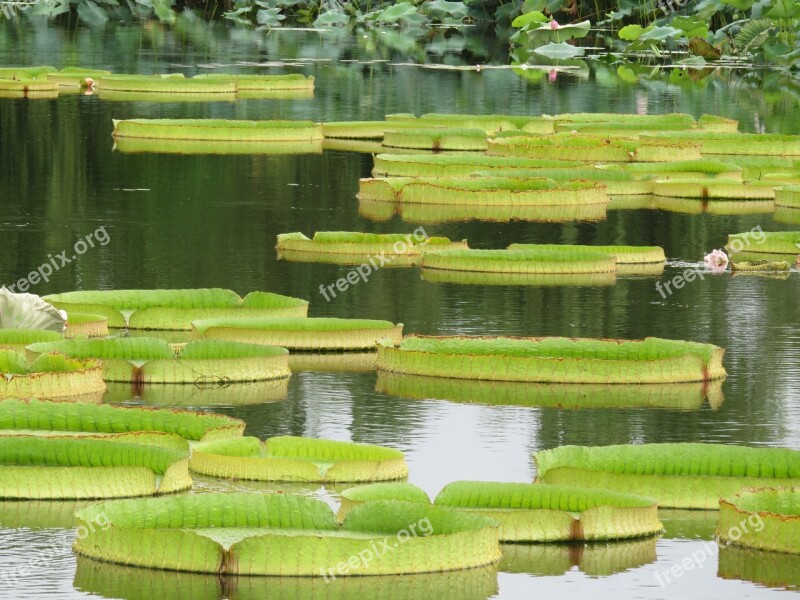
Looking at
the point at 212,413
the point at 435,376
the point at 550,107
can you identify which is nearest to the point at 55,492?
the point at 212,413

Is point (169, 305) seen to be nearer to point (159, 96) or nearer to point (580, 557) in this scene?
point (580, 557)

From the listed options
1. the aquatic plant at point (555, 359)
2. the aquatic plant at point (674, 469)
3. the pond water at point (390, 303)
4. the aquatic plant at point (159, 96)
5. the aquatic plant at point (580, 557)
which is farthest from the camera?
the aquatic plant at point (159, 96)

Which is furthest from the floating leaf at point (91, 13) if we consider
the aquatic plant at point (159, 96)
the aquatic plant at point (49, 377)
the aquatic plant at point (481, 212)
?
the aquatic plant at point (49, 377)

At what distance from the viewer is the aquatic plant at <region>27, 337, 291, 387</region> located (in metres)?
10.8

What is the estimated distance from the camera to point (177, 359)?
10.9 m

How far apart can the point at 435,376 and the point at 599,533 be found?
11.4 ft

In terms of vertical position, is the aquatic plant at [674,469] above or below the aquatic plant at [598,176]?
below

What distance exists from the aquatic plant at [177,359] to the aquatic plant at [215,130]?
1381 cm

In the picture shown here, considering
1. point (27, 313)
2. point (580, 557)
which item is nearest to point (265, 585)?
point (580, 557)

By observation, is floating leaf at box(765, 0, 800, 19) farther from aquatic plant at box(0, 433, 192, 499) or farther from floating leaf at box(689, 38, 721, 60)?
aquatic plant at box(0, 433, 192, 499)

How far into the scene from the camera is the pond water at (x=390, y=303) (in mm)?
7398

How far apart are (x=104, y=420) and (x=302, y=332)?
3.03 metres

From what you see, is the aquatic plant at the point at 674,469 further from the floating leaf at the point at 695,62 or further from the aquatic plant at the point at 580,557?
the floating leaf at the point at 695,62

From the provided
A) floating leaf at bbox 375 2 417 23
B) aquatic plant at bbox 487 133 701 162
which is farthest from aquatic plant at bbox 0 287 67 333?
floating leaf at bbox 375 2 417 23
